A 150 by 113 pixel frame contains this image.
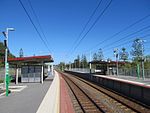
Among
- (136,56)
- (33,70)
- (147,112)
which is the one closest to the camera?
(147,112)

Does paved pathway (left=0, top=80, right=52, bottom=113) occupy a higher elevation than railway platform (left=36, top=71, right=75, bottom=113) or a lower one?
higher

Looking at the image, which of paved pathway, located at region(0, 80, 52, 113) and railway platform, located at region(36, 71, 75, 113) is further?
railway platform, located at region(36, 71, 75, 113)

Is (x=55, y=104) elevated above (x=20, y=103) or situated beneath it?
situated beneath

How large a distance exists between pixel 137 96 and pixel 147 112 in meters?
5.12

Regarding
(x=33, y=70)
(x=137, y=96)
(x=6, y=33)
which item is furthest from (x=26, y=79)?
(x=137, y=96)

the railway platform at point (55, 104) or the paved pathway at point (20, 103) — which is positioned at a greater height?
the paved pathway at point (20, 103)

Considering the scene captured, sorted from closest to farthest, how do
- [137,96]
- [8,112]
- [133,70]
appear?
1. [8,112]
2. [137,96]
3. [133,70]

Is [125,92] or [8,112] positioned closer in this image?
[8,112]

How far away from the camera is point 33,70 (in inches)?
1340

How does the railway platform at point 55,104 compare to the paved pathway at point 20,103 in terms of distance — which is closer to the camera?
the paved pathway at point 20,103

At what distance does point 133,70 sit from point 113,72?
1170cm

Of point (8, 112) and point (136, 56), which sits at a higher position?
point (136, 56)

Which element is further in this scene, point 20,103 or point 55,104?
point 55,104

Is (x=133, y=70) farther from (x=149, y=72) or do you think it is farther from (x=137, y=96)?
(x=137, y=96)
